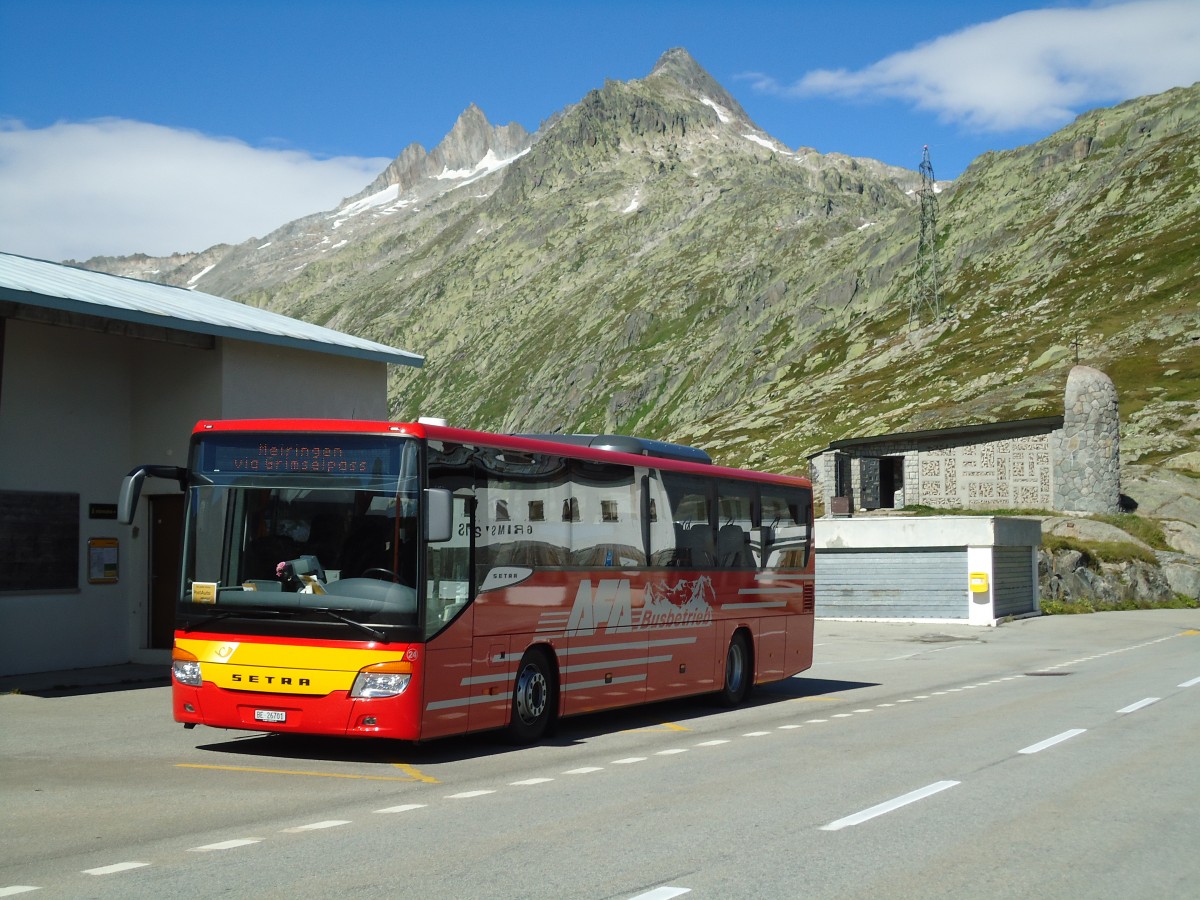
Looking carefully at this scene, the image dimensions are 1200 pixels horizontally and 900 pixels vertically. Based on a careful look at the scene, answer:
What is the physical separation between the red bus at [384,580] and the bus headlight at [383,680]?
1 centimetres

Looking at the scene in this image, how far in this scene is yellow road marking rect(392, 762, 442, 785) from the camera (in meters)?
10.7

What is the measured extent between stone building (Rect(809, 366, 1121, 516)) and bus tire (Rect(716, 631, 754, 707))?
39174mm

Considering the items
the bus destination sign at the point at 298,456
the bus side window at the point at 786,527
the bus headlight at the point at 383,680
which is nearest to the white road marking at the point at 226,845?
the bus headlight at the point at 383,680

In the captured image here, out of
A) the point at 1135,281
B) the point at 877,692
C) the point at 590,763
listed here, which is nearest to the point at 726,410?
the point at 1135,281

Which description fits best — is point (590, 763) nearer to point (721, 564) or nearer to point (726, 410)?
point (721, 564)

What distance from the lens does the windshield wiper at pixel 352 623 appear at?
11156 millimetres

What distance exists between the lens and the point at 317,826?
335 inches

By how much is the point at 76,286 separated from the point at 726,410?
11447 centimetres

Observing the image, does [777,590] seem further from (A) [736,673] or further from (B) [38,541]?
(B) [38,541]

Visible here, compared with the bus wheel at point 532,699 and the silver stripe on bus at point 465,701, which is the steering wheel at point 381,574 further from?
the bus wheel at point 532,699

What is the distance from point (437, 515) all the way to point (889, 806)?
440cm

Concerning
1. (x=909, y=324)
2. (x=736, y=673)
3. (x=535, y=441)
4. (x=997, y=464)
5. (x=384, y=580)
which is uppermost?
(x=909, y=324)

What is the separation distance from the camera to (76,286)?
18156 mm

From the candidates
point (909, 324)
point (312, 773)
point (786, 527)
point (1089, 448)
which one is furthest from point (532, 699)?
point (909, 324)
